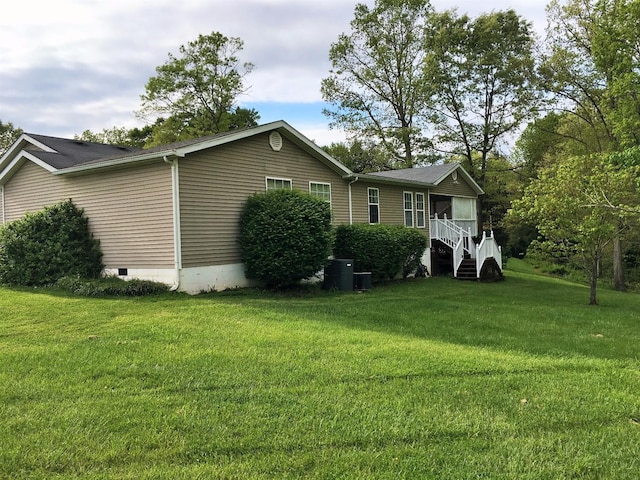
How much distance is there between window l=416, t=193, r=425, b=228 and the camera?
758 inches

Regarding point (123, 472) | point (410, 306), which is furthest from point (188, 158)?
point (123, 472)

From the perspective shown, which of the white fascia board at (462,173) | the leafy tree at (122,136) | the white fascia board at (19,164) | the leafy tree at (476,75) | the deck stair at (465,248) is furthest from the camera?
the leafy tree at (122,136)

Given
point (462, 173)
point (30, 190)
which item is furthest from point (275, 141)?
point (462, 173)

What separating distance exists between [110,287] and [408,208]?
11.9m

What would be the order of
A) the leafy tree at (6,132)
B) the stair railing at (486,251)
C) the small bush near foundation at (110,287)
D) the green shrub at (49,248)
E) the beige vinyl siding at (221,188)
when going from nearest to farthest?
the small bush near foundation at (110,287)
the beige vinyl siding at (221,188)
the green shrub at (49,248)
the stair railing at (486,251)
the leafy tree at (6,132)

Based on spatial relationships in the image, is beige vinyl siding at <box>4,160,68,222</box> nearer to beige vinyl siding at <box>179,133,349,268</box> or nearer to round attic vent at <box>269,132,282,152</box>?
beige vinyl siding at <box>179,133,349,268</box>

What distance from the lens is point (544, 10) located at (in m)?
20.3

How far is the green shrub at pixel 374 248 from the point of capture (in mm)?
14086

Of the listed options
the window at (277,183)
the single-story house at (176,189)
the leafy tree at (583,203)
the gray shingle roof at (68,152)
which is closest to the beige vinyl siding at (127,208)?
the single-story house at (176,189)

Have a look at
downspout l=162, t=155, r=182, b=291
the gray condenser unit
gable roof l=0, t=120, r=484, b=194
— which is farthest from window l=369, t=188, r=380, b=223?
downspout l=162, t=155, r=182, b=291

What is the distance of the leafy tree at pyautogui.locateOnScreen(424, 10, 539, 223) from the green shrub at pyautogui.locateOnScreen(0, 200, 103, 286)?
78.8 feet

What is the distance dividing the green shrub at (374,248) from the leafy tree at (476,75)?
17.3 meters

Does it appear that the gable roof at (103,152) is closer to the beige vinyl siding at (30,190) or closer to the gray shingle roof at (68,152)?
the gray shingle roof at (68,152)

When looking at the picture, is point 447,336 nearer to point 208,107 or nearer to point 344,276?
point 344,276
